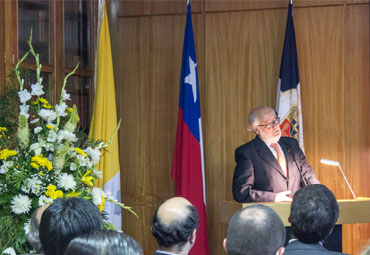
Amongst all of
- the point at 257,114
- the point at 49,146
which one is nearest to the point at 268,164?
the point at 257,114

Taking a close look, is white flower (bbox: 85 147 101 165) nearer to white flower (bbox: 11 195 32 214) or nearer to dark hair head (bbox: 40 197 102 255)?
white flower (bbox: 11 195 32 214)

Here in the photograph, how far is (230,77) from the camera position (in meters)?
6.89

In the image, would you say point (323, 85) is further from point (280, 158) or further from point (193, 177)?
point (193, 177)

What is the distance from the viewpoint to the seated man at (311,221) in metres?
2.96

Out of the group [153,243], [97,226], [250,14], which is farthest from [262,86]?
[97,226]

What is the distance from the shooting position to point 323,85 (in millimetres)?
6562

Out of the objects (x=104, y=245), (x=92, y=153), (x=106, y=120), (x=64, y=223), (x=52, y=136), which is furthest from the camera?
(x=106, y=120)

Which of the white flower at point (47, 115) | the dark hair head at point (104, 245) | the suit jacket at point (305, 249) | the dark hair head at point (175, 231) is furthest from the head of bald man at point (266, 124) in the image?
the dark hair head at point (104, 245)

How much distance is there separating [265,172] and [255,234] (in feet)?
10.5

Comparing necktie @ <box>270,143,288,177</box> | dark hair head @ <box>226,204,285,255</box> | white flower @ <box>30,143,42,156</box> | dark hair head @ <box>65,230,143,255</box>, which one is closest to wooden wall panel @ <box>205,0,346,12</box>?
necktie @ <box>270,143,288,177</box>

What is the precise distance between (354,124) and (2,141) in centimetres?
385

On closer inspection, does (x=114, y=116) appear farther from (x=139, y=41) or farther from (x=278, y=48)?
(x=278, y=48)

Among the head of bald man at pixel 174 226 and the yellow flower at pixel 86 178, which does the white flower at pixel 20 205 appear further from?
the head of bald man at pixel 174 226

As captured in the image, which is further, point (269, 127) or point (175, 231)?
point (269, 127)
